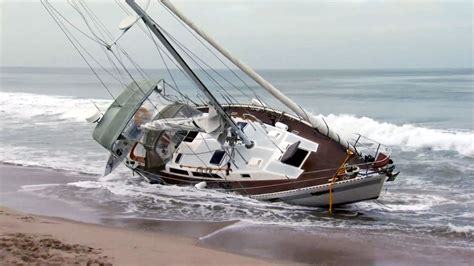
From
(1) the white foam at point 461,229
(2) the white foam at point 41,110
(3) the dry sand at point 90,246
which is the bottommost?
(3) the dry sand at point 90,246

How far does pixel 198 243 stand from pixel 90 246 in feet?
7.87

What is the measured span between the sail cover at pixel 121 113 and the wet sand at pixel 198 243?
119 inches

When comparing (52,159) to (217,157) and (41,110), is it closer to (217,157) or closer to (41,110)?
(217,157)

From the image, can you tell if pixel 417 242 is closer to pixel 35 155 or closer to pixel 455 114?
pixel 35 155

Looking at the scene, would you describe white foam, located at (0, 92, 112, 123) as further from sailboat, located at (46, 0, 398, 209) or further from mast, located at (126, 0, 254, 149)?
mast, located at (126, 0, 254, 149)

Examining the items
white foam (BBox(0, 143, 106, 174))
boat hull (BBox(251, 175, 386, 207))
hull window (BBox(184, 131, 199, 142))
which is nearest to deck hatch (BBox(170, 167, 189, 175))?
hull window (BBox(184, 131, 199, 142))

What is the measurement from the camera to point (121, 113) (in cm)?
1781

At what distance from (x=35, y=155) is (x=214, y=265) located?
15.5 metres

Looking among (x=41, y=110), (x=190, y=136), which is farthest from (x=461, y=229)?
(x=41, y=110)

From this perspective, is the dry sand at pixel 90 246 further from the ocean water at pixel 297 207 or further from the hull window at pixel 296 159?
the hull window at pixel 296 159

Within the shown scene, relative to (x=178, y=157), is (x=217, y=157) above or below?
above

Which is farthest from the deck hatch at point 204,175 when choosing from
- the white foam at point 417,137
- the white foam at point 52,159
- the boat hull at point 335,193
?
the white foam at point 417,137

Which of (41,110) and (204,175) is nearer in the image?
(204,175)

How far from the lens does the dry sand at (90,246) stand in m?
10.0
